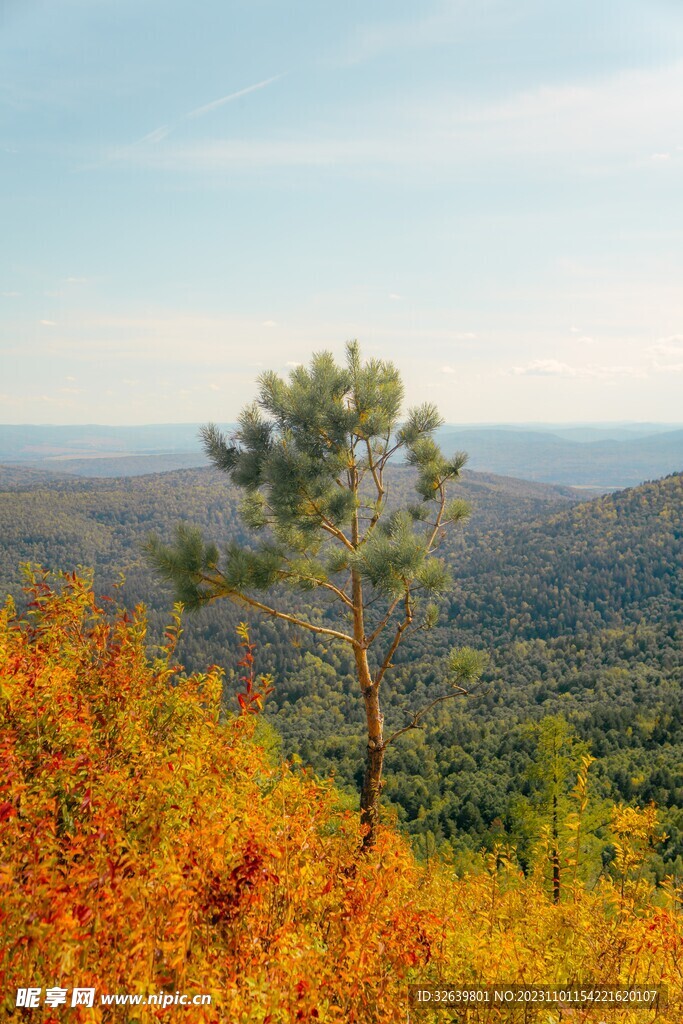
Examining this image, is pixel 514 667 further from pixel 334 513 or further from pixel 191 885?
pixel 191 885

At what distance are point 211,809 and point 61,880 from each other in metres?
1.17

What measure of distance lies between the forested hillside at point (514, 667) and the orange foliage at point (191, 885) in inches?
474

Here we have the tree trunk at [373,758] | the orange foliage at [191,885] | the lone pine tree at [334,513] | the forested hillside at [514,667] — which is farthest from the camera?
the forested hillside at [514,667]

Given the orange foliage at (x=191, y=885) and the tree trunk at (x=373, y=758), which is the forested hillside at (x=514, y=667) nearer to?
the tree trunk at (x=373, y=758)

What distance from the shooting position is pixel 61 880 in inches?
119

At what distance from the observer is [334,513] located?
7.28 m

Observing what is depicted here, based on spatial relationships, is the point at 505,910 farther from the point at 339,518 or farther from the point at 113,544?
the point at 113,544

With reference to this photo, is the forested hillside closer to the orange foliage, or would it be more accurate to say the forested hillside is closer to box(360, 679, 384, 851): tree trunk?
box(360, 679, 384, 851): tree trunk

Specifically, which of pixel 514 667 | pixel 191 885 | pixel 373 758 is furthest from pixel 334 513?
pixel 514 667

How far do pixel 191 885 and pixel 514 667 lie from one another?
88363 millimetres

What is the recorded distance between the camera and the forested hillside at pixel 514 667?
40.7 metres

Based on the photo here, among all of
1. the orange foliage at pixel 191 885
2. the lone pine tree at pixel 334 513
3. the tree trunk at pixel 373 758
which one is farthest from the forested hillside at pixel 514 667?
the orange foliage at pixel 191 885

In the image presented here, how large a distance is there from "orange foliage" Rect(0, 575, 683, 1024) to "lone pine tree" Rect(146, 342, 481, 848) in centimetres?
122

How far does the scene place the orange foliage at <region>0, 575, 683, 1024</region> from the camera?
9.27 feet
